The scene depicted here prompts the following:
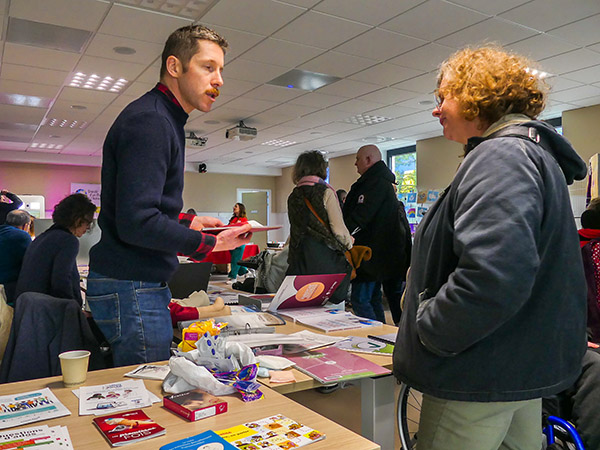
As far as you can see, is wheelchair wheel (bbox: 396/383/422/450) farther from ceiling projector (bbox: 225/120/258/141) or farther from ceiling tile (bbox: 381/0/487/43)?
ceiling projector (bbox: 225/120/258/141)

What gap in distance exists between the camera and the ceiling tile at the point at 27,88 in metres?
5.79

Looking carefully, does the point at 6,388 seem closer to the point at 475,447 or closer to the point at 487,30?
the point at 475,447

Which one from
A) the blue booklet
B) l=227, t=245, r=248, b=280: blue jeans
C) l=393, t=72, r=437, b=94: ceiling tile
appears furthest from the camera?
l=393, t=72, r=437, b=94: ceiling tile

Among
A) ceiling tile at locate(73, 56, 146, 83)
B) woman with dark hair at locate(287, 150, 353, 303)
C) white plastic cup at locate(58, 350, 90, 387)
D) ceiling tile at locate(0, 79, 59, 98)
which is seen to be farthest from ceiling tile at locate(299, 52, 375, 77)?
white plastic cup at locate(58, 350, 90, 387)

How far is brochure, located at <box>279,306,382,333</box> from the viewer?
1.94 meters

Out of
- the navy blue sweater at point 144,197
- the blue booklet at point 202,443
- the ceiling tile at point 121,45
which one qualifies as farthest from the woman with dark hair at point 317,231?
the ceiling tile at point 121,45

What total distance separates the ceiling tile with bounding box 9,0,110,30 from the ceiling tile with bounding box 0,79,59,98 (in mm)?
2080

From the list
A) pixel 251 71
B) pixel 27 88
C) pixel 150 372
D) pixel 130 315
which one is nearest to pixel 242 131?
pixel 251 71

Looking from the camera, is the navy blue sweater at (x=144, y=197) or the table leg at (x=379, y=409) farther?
the table leg at (x=379, y=409)

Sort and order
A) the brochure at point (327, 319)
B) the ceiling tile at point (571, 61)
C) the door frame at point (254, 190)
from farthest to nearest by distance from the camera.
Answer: the door frame at point (254, 190) → the ceiling tile at point (571, 61) → the brochure at point (327, 319)

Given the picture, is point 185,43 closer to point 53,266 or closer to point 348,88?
point 53,266

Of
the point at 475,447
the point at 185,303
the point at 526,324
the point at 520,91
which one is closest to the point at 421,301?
the point at 526,324

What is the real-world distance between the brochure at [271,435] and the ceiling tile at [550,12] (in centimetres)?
384

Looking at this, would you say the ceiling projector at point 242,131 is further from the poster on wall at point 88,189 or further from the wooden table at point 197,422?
the wooden table at point 197,422
